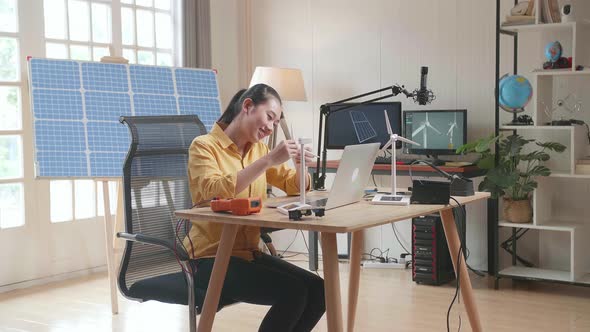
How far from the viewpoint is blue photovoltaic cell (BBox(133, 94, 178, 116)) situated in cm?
443

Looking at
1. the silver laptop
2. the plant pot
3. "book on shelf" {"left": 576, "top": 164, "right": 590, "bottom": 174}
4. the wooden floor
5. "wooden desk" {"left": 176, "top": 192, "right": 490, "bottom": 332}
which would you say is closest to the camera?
"wooden desk" {"left": 176, "top": 192, "right": 490, "bottom": 332}

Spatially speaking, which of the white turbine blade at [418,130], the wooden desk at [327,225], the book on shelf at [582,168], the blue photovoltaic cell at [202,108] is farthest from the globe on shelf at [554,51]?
the blue photovoltaic cell at [202,108]

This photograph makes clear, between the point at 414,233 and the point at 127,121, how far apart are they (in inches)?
92.8

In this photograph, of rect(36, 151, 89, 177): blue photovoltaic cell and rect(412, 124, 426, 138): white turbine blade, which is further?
rect(412, 124, 426, 138): white turbine blade

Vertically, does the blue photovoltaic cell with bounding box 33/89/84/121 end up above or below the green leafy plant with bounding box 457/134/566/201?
above

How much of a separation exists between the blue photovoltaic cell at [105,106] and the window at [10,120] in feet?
2.25

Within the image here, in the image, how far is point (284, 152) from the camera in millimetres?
2645

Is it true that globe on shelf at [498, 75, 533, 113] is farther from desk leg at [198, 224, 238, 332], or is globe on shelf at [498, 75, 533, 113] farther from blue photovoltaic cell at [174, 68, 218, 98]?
desk leg at [198, 224, 238, 332]

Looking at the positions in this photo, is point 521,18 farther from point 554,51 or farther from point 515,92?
point 515,92

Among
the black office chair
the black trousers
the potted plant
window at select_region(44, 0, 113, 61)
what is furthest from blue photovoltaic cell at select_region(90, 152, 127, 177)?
the potted plant

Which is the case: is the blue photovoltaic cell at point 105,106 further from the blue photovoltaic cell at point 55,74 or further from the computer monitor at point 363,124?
the computer monitor at point 363,124

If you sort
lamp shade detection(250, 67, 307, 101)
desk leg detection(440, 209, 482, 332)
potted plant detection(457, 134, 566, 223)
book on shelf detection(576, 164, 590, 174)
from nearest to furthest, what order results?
1. desk leg detection(440, 209, 482, 332)
2. book on shelf detection(576, 164, 590, 174)
3. potted plant detection(457, 134, 566, 223)
4. lamp shade detection(250, 67, 307, 101)

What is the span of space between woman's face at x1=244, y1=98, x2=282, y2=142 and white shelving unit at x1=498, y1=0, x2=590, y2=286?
2099 millimetres

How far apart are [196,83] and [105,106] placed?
668 mm
